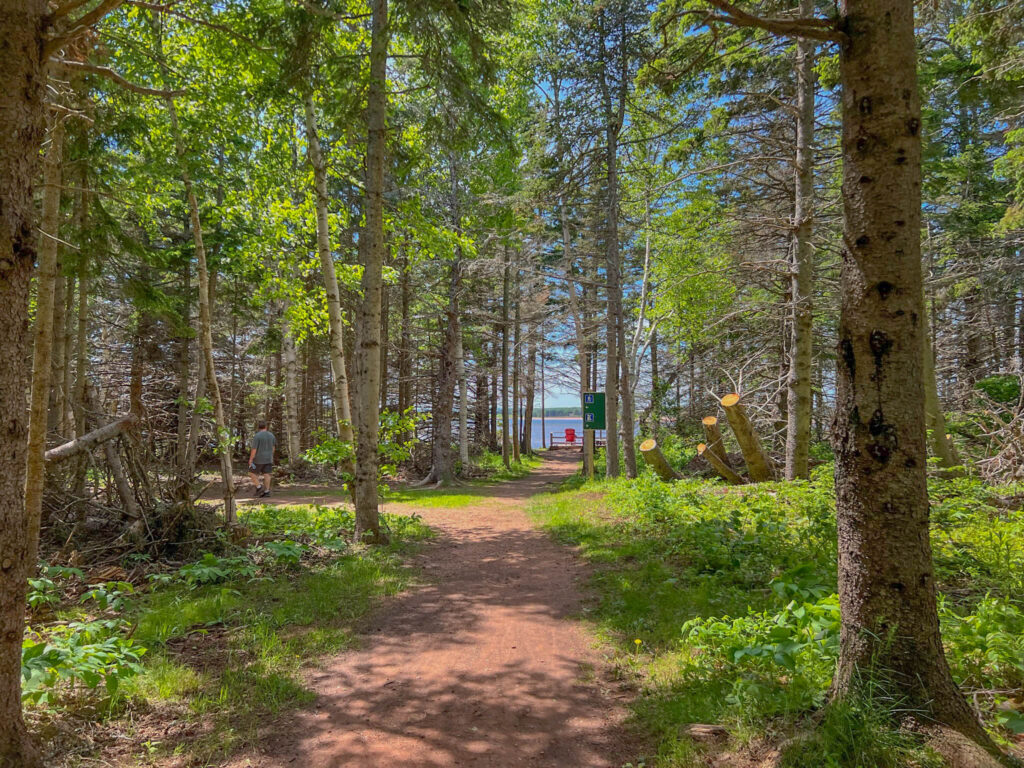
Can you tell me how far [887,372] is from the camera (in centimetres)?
214

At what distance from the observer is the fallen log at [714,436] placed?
36.5 feet

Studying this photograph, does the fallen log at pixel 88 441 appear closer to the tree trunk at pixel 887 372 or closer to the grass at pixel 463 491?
the grass at pixel 463 491

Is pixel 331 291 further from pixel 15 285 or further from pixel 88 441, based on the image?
pixel 15 285

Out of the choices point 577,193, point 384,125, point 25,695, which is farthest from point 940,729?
point 577,193

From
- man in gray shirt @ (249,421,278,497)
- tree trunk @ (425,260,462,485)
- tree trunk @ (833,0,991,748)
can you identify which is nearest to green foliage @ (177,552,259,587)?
tree trunk @ (833,0,991,748)

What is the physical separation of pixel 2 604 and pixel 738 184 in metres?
13.2

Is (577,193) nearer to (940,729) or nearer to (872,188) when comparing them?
(872,188)

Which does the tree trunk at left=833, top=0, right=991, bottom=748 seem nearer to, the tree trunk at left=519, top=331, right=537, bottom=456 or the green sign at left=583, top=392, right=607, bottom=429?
the green sign at left=583, top=392, right=607, bottom=429

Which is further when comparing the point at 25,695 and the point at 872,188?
the point at 25,695

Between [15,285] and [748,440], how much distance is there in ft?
34.8

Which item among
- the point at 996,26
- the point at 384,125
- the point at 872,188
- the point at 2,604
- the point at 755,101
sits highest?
the point at 755,101

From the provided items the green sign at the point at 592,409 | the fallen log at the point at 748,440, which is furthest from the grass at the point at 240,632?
the green sign at the point at 592,409

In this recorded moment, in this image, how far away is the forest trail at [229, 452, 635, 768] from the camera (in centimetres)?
279

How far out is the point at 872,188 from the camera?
2195 mm
